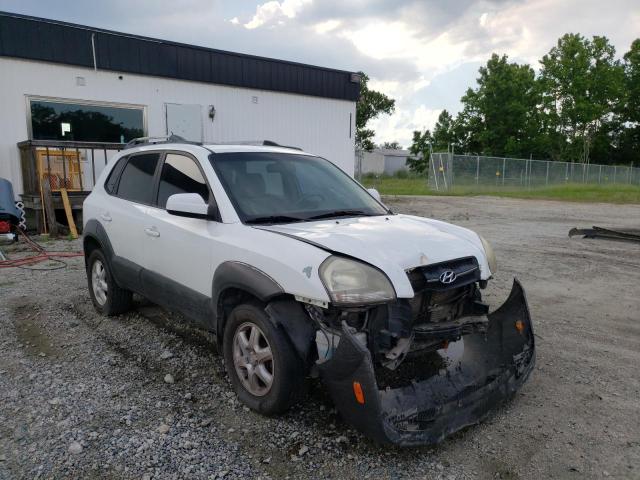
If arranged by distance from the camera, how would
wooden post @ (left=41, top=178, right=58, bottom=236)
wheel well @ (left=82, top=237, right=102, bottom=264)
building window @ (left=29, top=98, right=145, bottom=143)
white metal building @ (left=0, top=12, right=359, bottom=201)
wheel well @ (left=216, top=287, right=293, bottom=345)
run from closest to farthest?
wheel well @ (left=216, top=287, right=293, bottom=345) → wheel well @ (left=82, top=237, right=102, bottom=264) → wooden post @ (left=41, top=178, right=58, bottom=236) → white metal building @ (left=0, top=12, right=359, bottom=201) → building window @ (left=29, top=98, right=145, bottom=143)

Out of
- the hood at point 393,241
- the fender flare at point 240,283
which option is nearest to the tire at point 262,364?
the fender flare at point 240,283

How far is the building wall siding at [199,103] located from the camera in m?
11.0

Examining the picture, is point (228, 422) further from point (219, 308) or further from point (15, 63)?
point (15, 63)

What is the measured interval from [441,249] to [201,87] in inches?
480

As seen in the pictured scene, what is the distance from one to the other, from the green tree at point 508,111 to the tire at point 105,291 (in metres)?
52.4

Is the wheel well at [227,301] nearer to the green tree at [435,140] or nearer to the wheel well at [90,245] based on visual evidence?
the wheel well at [90,245]

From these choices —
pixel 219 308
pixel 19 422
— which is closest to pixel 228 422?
pixel 219 308

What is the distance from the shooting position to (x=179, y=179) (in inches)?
159

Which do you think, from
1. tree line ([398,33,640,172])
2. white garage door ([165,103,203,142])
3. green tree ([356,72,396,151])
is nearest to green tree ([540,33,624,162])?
tree line ([398,33,640,172])

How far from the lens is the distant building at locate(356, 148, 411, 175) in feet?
211

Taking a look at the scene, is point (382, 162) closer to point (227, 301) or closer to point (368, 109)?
point (368, 109)

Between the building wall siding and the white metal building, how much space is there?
0.02 m

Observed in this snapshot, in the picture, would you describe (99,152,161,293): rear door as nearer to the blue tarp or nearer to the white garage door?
the blue tarp

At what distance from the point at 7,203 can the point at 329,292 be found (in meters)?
9.40
